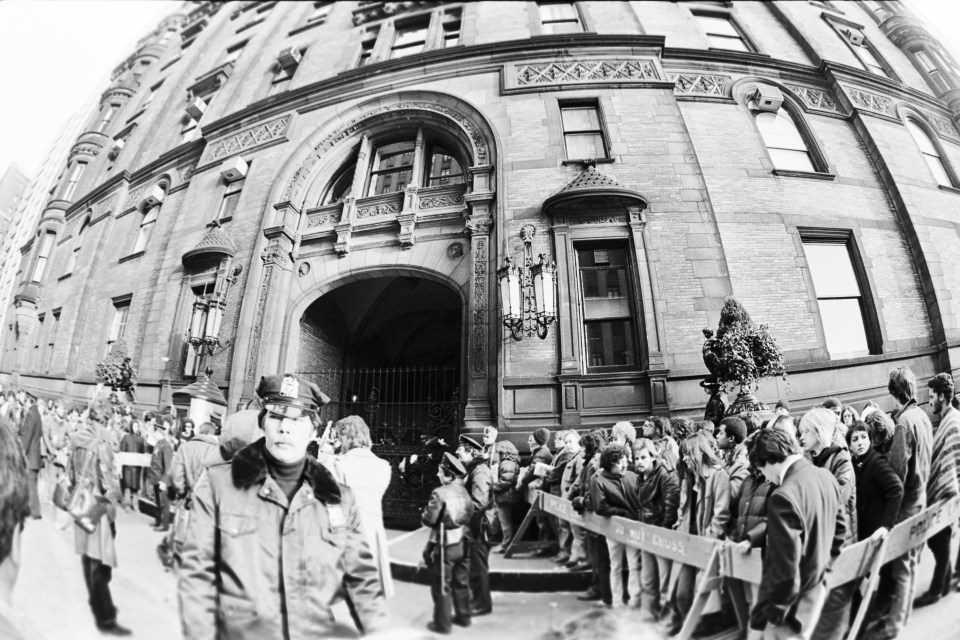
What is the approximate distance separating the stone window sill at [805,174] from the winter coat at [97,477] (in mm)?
3794

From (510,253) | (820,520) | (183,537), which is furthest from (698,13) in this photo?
(183,537)

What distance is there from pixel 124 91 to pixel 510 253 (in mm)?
3223

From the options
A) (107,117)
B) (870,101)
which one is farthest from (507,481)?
(870,101)

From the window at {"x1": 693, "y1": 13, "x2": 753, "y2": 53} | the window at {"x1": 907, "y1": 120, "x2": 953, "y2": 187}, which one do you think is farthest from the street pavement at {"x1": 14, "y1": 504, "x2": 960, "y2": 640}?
the window at {"x1": 693, "y1": 13, "x2": 753, "y2": 53}

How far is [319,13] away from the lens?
16.7 ft

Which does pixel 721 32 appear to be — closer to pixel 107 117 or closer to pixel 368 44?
pixel 368 44

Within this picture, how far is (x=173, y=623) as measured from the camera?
101cm

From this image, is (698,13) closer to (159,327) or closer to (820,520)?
(820,520)

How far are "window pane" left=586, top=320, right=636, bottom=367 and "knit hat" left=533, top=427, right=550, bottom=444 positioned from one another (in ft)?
3.13

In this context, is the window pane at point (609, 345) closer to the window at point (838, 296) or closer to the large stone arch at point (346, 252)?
→ the large stone arch at point (346, 252)

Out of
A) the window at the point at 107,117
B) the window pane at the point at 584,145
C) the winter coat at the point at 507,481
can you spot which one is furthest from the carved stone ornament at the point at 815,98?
the window at the point at 107,117

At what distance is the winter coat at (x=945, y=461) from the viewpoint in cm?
143

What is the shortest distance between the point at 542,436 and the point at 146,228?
288 centimetres

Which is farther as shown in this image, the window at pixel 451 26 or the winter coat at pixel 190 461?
the window at pixel 451 26
